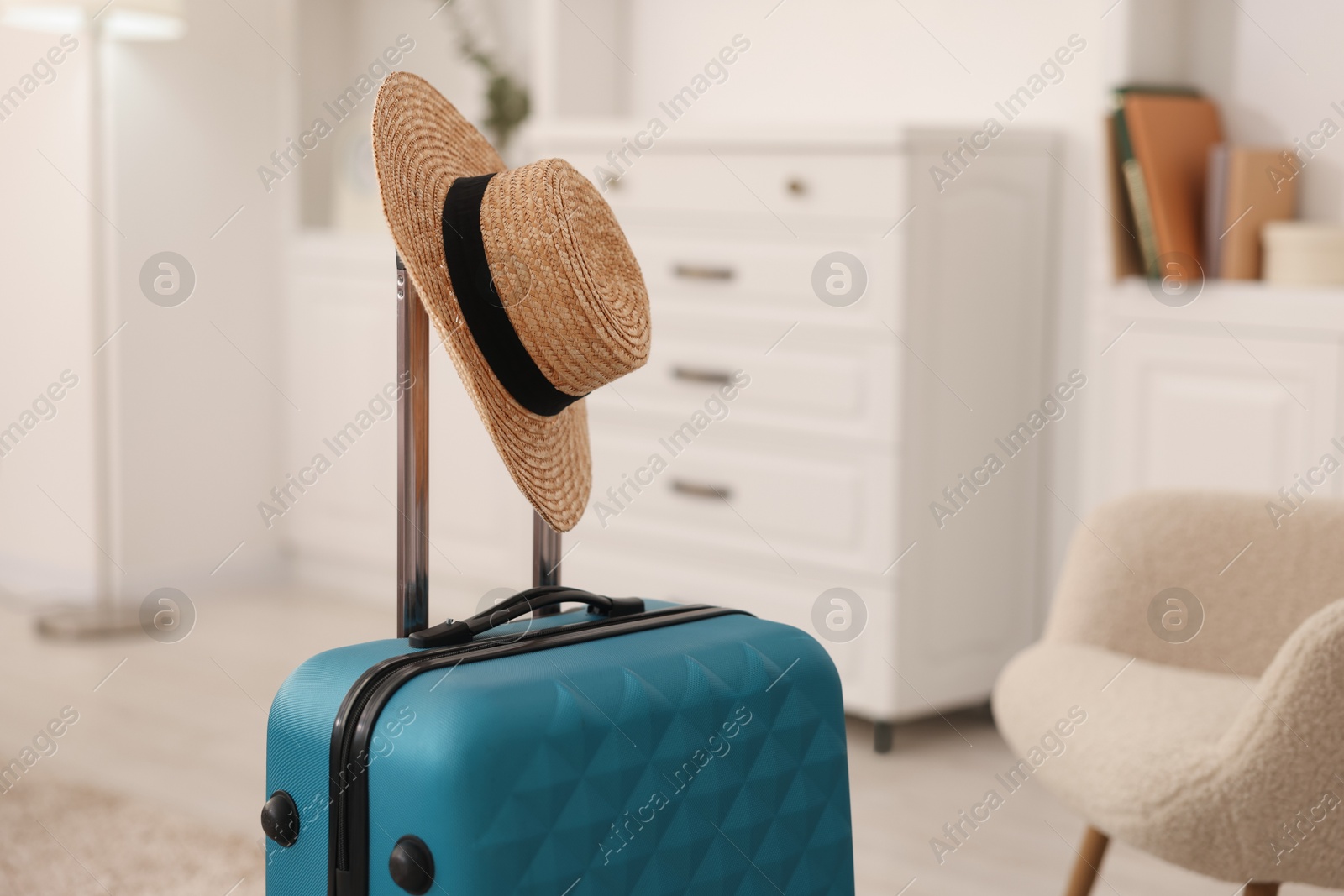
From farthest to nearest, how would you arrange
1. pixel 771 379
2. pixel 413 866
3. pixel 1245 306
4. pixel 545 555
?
pixel 771 379 < pixel 1245 306 < pixel 545 555 < pixel 413 866

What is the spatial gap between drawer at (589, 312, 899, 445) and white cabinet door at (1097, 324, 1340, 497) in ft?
1.29

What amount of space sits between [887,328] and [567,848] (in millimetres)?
1706

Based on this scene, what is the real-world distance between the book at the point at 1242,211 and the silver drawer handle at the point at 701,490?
96 cm

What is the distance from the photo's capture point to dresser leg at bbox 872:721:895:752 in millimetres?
2652

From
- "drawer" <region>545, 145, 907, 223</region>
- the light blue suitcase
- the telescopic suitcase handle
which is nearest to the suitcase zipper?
the light blue suitcase

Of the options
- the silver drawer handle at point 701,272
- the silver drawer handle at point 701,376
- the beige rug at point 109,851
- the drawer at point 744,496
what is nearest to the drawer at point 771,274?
the silver drawer handle at point 701,272

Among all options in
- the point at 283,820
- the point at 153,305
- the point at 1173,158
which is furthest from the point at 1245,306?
the point at 153,305

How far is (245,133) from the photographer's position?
3.81 metres

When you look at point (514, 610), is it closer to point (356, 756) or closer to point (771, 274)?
point (356, 756)

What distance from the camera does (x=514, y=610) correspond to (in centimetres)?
114

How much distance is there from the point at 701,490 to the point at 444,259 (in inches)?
68.8

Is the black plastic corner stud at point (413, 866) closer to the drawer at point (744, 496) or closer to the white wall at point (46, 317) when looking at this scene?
the drawer at point (744, 496)

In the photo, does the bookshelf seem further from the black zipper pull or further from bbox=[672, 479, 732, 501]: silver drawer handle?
the black zipper pull

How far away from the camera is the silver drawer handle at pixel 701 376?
281 cm
